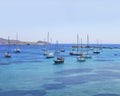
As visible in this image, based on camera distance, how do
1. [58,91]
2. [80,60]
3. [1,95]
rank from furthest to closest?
[80,60] → [58,91] → [1,95]

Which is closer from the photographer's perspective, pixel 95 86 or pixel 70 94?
pixel 70 94

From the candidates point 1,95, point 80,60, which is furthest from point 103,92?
point 80,60

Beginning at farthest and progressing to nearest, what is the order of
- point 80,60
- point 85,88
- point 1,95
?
point 80,60 → point 85,88 → point 1,95

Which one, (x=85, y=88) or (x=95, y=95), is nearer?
(x=95, y=95)

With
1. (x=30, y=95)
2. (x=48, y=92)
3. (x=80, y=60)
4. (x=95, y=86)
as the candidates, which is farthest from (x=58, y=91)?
(x=80, y=60)

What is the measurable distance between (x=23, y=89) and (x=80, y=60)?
191 feet

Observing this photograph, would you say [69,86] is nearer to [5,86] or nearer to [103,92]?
[103,92]

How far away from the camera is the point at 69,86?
4372 cm

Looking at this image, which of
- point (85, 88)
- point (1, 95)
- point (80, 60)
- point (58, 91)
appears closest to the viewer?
point (1, 95)

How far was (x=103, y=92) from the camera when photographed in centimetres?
3822

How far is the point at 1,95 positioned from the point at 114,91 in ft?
53.6

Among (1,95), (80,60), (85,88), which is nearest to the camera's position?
(1,95)

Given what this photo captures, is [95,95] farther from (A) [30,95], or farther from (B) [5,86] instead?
(B) [5,86]

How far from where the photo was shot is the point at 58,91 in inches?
1531
